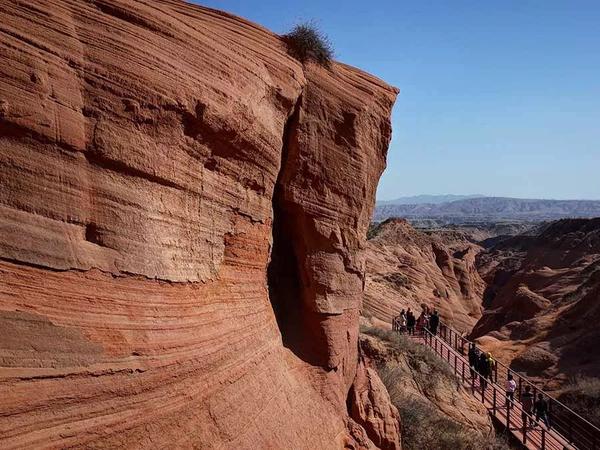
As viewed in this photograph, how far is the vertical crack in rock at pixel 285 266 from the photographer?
8602mm

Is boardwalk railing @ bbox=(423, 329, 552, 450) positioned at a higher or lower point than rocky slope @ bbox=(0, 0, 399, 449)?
lower

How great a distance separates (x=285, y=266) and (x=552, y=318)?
24.7m

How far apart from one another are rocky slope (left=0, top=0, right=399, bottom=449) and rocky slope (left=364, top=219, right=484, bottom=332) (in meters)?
16.2

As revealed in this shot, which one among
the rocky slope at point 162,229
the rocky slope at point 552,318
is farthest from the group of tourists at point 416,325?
the rocky slope at point 162,229

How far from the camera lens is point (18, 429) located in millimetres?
4289

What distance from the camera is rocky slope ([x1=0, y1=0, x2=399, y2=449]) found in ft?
15.4

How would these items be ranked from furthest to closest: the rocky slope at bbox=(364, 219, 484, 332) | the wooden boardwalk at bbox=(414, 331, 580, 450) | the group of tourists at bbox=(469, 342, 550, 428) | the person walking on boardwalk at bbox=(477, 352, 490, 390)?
the rocky slope at bbox=(364, 219, 484, 332), the person walking on boardwalk at bbox=(477, 352, 490, 390), the group of tourists at bbox=(469, 342, 550, 428), the wooden boardwalk at bbox=(414, 331, 580, 450)

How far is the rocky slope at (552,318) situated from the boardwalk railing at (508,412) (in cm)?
659

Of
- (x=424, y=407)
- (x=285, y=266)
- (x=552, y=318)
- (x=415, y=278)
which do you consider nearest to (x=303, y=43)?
(x=285, y=266)

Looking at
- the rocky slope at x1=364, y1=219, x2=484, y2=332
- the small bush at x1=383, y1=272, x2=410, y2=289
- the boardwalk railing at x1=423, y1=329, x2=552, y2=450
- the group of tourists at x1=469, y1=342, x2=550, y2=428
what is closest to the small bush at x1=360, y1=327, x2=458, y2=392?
the boardwalk railing at x1=423, y1=329, x2=552, y2=450

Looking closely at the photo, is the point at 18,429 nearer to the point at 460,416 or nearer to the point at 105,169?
the point at 105,169

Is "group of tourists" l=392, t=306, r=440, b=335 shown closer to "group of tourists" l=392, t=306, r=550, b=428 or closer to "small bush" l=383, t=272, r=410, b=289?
"group of tourists" l=392, t=306, r=550, b=428

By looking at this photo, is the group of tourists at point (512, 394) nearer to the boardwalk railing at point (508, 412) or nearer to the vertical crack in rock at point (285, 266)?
the boardwalk railing at point (508, 412)

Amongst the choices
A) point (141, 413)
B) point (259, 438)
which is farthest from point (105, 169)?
point (259, 438)
